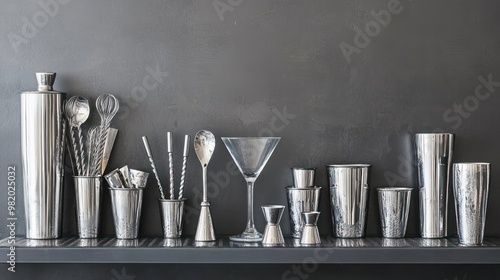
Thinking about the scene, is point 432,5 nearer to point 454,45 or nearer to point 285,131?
point 454,45

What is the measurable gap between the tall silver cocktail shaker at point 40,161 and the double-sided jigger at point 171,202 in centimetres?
26

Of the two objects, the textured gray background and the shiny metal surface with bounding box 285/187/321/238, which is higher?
the textured gray background

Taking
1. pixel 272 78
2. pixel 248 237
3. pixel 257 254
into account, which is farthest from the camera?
pixel 272 78

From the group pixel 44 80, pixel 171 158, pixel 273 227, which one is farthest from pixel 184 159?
pixel 44 80

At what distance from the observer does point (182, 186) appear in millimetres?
2109

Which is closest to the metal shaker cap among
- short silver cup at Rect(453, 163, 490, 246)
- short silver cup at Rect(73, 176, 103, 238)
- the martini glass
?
short silver cup at Rect(73, 176, 103, 238)

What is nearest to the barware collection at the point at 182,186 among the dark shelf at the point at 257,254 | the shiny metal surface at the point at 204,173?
the shiny metal surface at the point at 204,173

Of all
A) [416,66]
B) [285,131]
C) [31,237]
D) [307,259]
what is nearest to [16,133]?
[31,237]

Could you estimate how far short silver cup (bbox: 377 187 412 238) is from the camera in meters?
2.06

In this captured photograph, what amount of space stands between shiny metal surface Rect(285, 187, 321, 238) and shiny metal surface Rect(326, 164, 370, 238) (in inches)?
2.4

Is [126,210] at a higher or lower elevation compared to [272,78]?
lower

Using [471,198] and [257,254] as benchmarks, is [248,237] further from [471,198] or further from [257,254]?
[471,198]

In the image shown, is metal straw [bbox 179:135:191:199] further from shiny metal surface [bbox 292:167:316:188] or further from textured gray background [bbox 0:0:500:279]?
shiny metal surface [bbox 292:167:316:188]

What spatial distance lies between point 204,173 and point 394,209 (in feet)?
1.78
